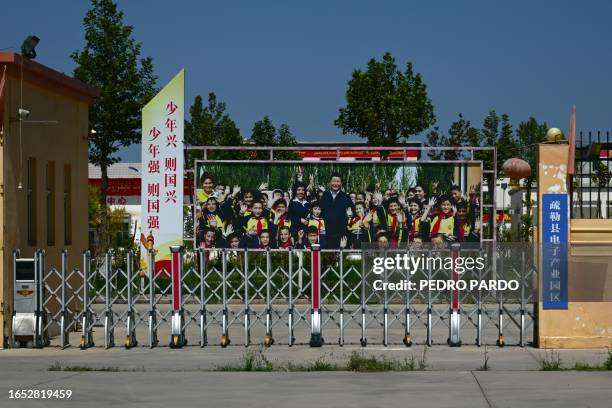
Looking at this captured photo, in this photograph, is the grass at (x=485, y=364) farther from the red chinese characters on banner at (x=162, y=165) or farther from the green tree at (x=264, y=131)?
the green tree at (x=264, y=131)

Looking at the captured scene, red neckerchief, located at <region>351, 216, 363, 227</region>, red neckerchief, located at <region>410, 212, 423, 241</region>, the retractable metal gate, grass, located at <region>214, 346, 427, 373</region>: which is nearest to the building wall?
the retractable metal gate

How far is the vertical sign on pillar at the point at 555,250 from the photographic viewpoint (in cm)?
1836

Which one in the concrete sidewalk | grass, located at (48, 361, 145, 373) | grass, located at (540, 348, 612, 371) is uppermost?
grass, located at (540, 348, 612, 371)

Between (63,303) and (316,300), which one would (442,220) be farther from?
(63,303)

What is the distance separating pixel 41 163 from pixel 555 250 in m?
8.94

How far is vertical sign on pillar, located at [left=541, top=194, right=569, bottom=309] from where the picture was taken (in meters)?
18.4

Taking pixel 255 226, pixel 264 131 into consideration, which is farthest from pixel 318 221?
pixel 264 131

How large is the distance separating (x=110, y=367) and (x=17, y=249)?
376cm

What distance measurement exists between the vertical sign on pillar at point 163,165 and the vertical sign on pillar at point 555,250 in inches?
551

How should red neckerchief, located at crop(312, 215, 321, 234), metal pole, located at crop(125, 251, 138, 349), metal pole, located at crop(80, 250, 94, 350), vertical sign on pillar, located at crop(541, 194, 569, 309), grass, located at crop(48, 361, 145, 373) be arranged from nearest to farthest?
1. grass, located at crop(48, 361, 145, 373)
2. vertical sign on pillar, located at crop(541, 194, 569, 309)
3. metal pole, located at crop(125, 251, 138, 349)
4. metal pole, located at crop(80, 250, 94, 350)
5. red neckerchief, located at crop(312, 215, 321, 234)

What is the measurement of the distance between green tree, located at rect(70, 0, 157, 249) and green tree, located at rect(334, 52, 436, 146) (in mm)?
7777

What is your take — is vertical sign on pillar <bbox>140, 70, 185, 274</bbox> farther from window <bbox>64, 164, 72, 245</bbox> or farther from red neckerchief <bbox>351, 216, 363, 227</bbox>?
window <bbox>64, 164, 72, 245</bbox>

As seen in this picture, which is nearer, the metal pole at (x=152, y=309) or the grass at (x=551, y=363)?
the grass at (x=551, y=363)

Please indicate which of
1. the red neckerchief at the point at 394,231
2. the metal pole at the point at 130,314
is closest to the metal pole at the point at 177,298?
the metal pole at the point at 130,314
